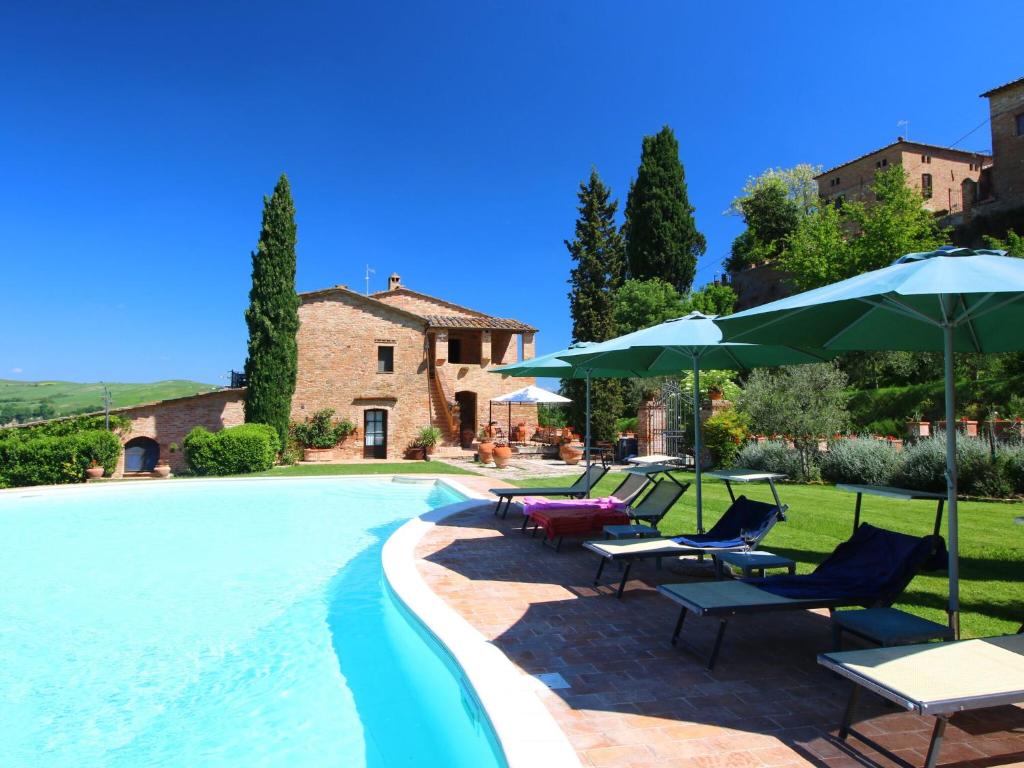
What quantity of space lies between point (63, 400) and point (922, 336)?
75673mm

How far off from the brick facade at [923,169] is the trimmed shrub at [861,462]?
35896 mm

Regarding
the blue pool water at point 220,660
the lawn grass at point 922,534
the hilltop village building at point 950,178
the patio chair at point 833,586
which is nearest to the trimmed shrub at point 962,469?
the lawn grass at point 922,534

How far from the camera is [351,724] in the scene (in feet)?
13.9

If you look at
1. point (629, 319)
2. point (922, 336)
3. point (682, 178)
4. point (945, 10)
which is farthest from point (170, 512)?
point (682, 178)

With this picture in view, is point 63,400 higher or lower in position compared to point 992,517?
higher

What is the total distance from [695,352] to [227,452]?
1674 centimetres

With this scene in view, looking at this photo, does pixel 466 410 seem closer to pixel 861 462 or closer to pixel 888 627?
pixel 861 462

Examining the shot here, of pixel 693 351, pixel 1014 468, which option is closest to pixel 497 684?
pixel 693 351

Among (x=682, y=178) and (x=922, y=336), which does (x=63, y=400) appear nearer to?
(x=682, y=178)

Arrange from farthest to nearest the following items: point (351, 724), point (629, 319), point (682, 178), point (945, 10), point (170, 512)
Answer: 1. point (682, 178)
2. point (629, 319)
3. point (170, 512)
4. point (945, 10)
5. point (351, 724)

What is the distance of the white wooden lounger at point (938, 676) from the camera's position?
236 cm

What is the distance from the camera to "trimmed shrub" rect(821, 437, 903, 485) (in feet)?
40.0

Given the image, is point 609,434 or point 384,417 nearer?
point 609,434

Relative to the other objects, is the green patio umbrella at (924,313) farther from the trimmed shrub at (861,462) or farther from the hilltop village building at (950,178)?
the hilltop village building at (950,178)
